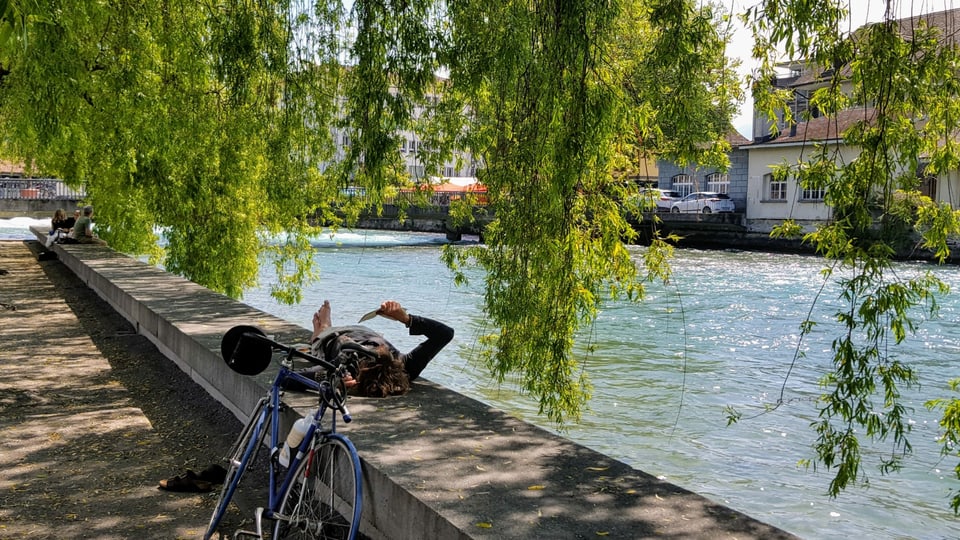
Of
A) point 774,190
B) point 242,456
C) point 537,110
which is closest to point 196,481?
point 242,456

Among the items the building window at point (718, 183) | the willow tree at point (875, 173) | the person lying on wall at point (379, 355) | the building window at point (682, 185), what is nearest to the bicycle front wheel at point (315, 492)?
the person lying on wall at point (379, 355)

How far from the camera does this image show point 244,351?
4.42m

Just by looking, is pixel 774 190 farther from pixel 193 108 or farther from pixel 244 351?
pixel 244 351

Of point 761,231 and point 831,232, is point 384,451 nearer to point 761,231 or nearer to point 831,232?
point 831,232

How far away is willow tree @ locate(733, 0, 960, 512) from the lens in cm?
528

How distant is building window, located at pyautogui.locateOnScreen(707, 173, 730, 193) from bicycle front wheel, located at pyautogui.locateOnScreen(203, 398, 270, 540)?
5196 cm

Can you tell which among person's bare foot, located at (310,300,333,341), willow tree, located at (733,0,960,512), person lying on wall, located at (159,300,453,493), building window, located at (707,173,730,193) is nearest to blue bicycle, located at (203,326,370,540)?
person lying on wall, located at (159,300,453,493)

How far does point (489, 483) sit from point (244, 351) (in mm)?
1253

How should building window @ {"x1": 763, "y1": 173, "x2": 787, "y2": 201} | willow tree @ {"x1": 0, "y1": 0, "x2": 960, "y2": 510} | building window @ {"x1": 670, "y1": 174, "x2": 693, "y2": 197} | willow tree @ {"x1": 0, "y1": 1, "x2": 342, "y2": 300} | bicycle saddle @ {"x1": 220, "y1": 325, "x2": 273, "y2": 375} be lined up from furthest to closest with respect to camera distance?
building window @ {"x1": 670, "y1": 174, "x2": 693, "y2": 197} < building window @ {"x1": 763, "y1": 173, "x2": 787, "y2": 201} < willow tree @ {"x1": 0, "y1": 1, "x2": 342, "y2": 300} < willow tree @ {"x1": 0, "y1": 0, "x2": 960, "y2": 510} < bicycle saddle @ {"x1": 220, "y1": 325, "x2": 273, "y2": 375}

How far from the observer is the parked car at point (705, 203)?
52375 mm

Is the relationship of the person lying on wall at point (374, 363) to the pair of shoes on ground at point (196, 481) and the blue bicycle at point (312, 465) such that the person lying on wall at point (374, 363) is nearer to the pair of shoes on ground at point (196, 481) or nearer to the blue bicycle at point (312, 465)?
the pair of shoes on ground at point (196, 481)

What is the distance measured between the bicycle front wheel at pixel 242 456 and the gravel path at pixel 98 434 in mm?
395

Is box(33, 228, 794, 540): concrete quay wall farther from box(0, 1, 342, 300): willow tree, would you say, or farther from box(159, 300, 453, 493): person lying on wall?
box(0, 1, 342, 300): willow tree

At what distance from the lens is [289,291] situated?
1869cm
